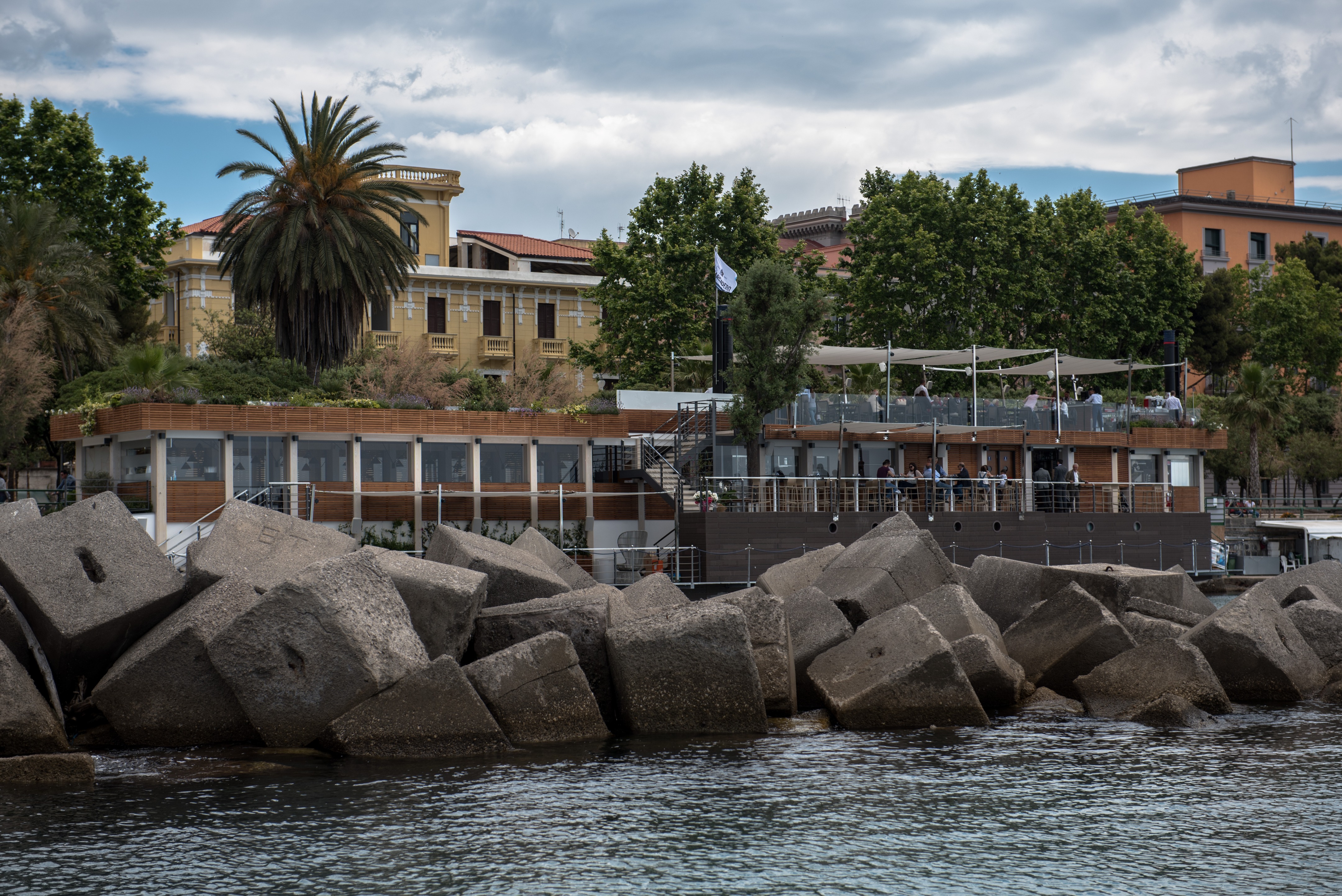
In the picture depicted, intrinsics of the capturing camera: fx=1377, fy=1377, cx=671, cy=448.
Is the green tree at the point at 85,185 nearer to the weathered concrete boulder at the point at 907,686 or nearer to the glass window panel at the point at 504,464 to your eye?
the glass window panel at the point at 504,464

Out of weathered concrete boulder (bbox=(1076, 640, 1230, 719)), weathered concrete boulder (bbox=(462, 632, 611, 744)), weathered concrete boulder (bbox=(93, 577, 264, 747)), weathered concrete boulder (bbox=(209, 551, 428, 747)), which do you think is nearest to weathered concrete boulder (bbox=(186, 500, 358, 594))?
weathered concrete boulder (bbox=(93, 577, 264, 747))

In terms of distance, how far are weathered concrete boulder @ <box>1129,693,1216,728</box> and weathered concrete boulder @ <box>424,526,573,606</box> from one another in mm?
7949

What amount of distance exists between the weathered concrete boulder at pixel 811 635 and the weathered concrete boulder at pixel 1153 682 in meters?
3.54

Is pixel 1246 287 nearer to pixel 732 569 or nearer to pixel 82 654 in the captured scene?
pixel 732 569

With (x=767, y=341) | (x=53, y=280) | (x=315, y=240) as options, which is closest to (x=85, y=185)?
(x=53, y=280)

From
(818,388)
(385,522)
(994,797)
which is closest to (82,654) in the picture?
(994,797)

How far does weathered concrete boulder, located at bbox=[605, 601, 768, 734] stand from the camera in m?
16.1

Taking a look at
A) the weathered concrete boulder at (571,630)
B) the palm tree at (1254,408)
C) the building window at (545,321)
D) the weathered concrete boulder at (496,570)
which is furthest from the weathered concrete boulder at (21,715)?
the palm tree at (1254,408)

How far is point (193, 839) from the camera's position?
40.2 ft

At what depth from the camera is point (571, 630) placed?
17.1m

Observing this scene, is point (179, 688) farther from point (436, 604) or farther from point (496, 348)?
point (496, 348)

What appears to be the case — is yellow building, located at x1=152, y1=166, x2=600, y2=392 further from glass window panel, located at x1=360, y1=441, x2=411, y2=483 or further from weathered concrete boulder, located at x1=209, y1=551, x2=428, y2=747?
weathered concrete boulder, located at x1=209, y1=551, x2=428, y2=747

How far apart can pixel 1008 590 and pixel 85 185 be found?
39.4 meters

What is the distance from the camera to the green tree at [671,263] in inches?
2051
